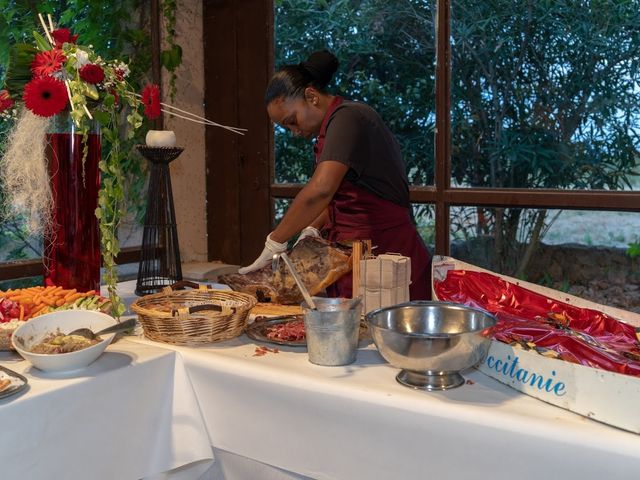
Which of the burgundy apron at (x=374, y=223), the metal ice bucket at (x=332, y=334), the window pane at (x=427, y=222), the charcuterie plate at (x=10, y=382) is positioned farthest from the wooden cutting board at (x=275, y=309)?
the window pane at (x=427, y=222)

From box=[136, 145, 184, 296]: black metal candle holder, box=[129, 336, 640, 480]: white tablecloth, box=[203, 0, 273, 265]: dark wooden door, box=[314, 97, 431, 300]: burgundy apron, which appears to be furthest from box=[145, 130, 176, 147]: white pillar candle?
box=[203, 0, 273, 265]: dark wooden door

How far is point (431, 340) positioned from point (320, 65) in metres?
1.40

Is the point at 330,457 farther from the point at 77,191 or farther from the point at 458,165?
the point at 458,165

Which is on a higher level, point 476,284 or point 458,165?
point 458,165

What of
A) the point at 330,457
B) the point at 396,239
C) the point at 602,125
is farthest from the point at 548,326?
the point at 602,125

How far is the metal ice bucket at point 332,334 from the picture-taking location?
1.32 m

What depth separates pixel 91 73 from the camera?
5.15 feet

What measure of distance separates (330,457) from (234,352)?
32 cm

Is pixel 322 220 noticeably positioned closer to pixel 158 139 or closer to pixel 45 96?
pixel 158 139

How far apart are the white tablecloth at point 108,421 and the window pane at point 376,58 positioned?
1989 millimetres

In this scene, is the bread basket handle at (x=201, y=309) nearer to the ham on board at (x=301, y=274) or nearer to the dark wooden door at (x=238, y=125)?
the ham on board at (x=301, y=274)

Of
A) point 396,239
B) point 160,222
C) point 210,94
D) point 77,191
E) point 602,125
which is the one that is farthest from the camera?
point 210,94

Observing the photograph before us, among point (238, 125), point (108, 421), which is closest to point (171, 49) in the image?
point (238, 125)

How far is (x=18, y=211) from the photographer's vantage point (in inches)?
69.4
